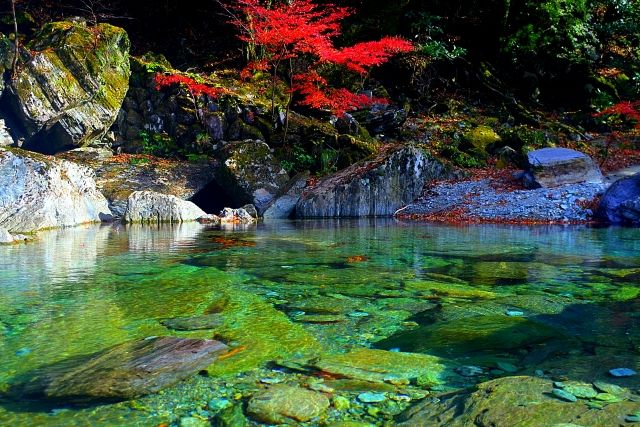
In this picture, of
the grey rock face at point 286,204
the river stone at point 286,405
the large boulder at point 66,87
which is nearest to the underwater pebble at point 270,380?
the river stone at point 286,405

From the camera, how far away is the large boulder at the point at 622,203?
11.0m

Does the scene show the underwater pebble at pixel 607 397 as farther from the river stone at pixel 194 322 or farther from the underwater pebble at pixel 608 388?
the river stone at pixel 194 322

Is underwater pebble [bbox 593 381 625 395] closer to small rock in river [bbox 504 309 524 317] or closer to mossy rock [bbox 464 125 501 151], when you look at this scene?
small rock in river [bbox 504 309 524 317]

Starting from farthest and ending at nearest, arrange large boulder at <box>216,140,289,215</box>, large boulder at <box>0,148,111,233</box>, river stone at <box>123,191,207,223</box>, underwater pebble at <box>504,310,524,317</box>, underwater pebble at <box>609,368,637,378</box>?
large boulder at <box>216,140,289,215</box> → river stone at <box>123,191,207,223</box> → large boulder at <box>0,148,111,233</box> → underwater pebble at <box>504,310,524,317</box> → underwater pebble at <box>609,368,637,378</box>

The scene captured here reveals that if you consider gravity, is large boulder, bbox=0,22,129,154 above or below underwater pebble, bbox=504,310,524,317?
above

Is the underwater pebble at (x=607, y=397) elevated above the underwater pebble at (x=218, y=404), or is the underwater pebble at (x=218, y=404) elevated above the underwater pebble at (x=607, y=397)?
the underwater pebble at (x=607, y=397)

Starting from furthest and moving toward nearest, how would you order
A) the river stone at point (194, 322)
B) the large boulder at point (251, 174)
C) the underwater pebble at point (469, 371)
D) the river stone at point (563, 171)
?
the large boulder at point (251, 174) → the river stone at point (563, 171) → the river stone at point (194, 322) → the underwater pebble at point (469, 371)

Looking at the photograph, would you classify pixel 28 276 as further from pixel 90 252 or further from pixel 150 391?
pixel 150 391

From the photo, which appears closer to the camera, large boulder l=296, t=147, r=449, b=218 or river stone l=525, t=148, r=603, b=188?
river stone l=525, t=148, r=603, b=188

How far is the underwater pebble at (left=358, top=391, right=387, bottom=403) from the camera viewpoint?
7.01ft

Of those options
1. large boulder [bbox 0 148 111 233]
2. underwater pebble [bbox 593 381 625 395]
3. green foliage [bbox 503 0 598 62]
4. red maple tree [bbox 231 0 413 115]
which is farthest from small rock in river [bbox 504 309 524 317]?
green foliage [bbox 503 0 598 62]

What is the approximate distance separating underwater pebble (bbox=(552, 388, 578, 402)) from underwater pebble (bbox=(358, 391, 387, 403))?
0.75 m

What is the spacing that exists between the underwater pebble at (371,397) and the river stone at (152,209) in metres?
11.7

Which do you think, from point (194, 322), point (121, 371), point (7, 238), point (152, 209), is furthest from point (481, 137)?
point (121, 371)
